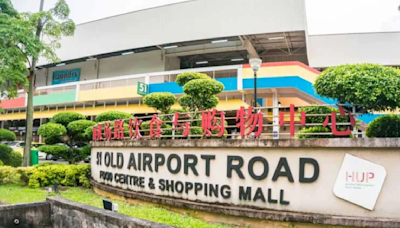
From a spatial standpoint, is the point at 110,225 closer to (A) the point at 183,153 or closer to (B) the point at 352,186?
(A) the point at 183,153

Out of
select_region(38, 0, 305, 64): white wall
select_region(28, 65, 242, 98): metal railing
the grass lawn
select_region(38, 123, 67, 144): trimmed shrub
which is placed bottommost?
the grass lawn

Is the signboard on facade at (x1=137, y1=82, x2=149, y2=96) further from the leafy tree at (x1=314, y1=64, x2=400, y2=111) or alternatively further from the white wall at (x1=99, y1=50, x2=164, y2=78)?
the leafy tree at (x1=314, y1=64, x2=400, y2=111)

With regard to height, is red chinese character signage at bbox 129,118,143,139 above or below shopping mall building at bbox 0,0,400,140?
below

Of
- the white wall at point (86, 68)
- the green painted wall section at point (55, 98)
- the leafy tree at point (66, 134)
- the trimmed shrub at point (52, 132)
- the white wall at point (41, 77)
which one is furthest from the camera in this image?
the white wall at point (41, 77)

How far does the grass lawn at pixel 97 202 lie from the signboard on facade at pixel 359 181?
7.86ft

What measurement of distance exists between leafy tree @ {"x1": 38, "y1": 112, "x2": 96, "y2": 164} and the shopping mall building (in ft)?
27.2

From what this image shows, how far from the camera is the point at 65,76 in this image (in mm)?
31578

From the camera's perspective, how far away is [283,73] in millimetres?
18500

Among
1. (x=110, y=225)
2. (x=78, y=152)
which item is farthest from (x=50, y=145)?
(x=110, y=225)

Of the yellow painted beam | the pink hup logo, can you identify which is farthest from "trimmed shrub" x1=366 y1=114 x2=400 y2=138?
the yellow painted beam

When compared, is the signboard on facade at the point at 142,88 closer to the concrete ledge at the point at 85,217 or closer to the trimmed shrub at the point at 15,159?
the trimmed shrub at the point at 15,159

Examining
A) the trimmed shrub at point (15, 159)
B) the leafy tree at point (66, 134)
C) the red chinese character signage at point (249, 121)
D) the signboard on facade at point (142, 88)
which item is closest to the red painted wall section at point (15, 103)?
the signboard on facade at point (142, 88)

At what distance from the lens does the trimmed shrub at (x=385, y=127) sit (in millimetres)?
6441

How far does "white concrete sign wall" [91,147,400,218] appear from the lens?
597cm
